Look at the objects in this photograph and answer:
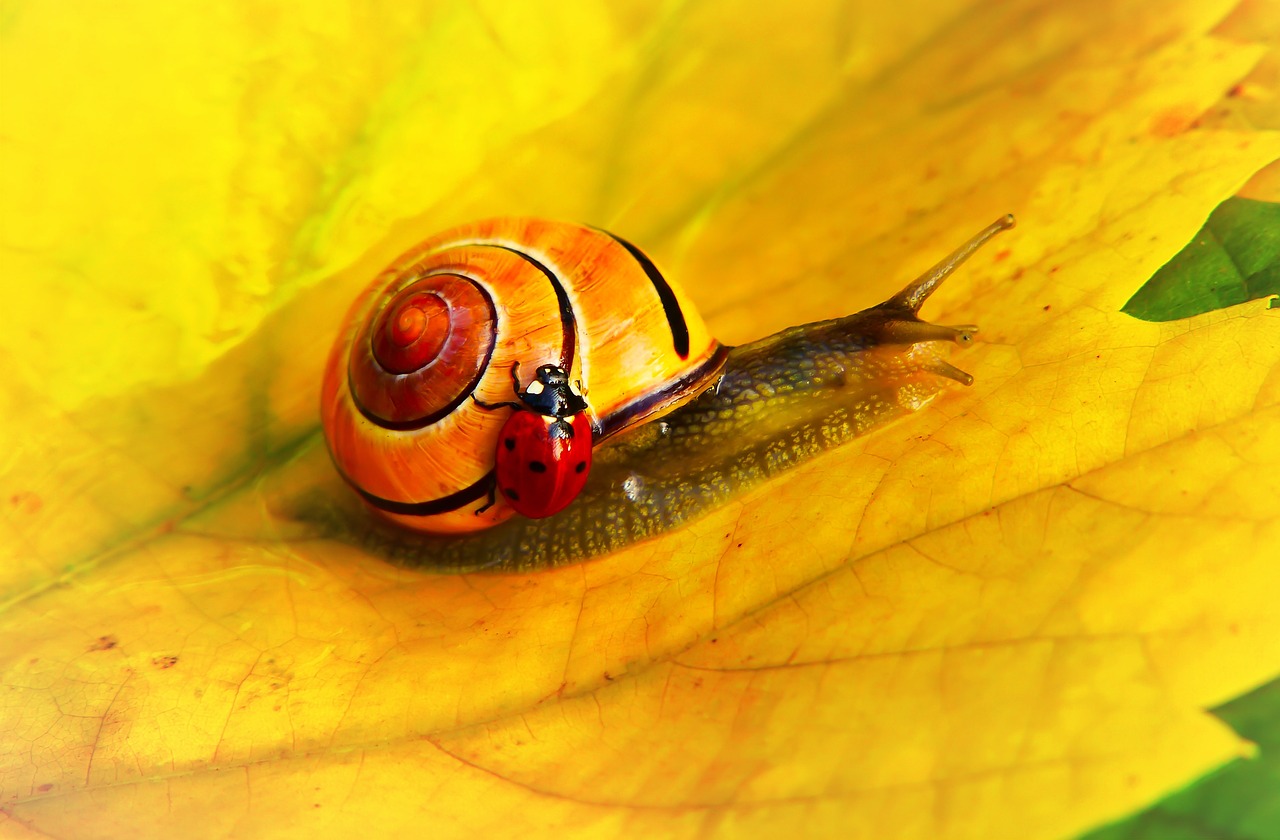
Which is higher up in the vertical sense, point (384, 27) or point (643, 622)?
point (384, 27)

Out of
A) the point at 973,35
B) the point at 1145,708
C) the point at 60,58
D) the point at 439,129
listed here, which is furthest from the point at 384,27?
the point at 1145,708

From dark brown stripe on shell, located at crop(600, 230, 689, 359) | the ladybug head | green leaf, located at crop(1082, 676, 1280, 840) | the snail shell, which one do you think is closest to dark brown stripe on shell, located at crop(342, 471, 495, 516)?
the snail shell

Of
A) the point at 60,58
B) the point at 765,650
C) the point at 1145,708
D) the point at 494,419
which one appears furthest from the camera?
the point at 60,58

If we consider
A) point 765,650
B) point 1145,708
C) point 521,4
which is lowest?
point 1145,708

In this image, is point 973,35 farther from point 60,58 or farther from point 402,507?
point 60,58

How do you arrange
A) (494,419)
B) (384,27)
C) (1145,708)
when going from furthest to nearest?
(384,27)
(494,419)
(1145,708)

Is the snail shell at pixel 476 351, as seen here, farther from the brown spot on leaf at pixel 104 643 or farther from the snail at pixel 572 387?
the brown spot on leaf at pixel 104 643

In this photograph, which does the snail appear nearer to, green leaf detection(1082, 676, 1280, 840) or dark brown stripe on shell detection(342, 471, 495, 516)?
dark brown stripe on shell detection(342, 471, 495, 516)
